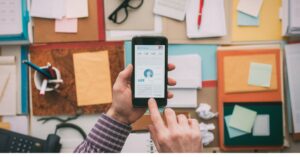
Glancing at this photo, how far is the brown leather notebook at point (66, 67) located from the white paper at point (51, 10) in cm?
8

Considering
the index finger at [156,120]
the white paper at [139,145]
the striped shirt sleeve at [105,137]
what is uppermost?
the index finger at [156,120]

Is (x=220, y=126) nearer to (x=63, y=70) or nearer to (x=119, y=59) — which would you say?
(x=119, y=59)

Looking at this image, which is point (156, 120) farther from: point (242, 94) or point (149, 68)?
point (242, 94)

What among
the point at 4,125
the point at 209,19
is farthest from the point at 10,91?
the point at 209,19

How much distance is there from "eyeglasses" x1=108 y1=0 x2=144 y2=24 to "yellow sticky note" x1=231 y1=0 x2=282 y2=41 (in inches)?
10.7

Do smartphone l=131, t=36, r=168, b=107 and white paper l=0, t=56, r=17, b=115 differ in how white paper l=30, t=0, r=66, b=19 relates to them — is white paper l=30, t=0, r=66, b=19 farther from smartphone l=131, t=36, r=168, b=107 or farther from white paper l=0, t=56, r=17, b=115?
smartphone l=131, t=36, r=168, b=107

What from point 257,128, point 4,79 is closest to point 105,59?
point 4,79

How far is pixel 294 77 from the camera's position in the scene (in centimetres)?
111

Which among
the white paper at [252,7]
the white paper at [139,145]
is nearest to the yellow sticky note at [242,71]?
the white paper at [252,7]

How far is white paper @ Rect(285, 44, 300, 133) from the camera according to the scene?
1.10 m

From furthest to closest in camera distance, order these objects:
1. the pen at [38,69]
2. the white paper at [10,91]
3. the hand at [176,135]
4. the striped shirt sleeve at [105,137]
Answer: the white paper at [10,91] → the pen at [38,69] → the striped shirt sleeve at [105,137] → the hand at [176,135]

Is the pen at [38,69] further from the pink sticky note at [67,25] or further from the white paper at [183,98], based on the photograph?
the white paper at [183,98]

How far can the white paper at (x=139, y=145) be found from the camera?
3.61 ft

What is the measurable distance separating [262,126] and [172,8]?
41 centimetres
